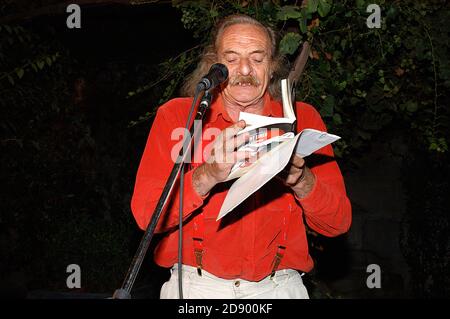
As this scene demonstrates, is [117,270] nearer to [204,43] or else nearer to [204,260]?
[204,43]

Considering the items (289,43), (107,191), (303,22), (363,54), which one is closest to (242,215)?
(289,43)

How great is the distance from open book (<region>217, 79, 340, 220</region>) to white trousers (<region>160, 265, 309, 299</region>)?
20.8 inches

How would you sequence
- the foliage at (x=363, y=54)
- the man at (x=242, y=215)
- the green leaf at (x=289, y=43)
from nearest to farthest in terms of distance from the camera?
1. the man at (x=242, y=215)
2. the green leaf at (x=289, y=43)
3. the foliage at (x=363, y=54)

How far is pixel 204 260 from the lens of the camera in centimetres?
213

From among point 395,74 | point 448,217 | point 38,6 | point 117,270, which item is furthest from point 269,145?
point 448,217

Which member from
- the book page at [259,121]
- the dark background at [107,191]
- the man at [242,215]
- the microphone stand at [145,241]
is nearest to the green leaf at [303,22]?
the man at [242,215]

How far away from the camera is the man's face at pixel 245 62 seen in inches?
88.5

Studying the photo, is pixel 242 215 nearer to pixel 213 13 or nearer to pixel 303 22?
pixel 303 22

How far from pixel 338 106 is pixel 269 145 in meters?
1.80

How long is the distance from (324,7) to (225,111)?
2.98 feet

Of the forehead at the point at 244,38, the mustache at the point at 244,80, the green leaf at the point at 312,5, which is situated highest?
the green leaf at the point at 312,5

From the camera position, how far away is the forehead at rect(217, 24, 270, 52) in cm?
229

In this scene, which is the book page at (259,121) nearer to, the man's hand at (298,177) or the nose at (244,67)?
the man's hand at (298,177)

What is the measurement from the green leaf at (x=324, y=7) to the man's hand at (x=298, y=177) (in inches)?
47.6
